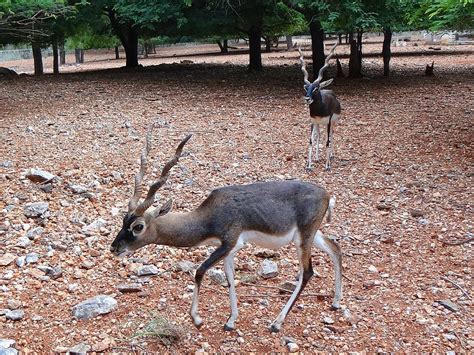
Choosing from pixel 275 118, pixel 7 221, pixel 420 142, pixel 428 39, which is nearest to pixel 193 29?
pixel 275 118

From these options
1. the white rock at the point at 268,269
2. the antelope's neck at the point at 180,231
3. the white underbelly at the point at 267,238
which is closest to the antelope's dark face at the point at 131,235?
the antelope's neck at the point at 180,231

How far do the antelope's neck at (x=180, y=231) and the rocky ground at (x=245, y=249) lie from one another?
0.64m

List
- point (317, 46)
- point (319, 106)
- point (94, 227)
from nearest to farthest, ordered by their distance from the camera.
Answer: point (94, 227)
point (319, 106)
point (317, 46)

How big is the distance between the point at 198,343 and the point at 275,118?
8.19m

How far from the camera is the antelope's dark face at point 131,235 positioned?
157 inches

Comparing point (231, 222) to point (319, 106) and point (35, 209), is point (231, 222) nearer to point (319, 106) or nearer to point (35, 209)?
point (35, 209)

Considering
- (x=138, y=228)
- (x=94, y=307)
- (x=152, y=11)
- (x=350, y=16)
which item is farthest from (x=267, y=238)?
(x=152, y=11)

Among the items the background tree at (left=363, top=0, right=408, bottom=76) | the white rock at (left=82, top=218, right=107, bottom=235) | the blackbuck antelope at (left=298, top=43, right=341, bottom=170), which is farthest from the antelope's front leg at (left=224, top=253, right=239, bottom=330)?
the background tree at (left=363, top=0, right=408, bottom=76)

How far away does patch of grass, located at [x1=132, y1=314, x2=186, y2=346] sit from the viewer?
4.15 meters

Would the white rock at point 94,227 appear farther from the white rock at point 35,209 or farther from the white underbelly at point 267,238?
the white underbelly at point 267,238

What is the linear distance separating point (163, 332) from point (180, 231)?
29.6 inches

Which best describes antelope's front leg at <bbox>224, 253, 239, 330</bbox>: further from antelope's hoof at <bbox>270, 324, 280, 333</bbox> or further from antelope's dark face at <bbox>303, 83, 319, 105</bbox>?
antelope's dark face at <bbox>303, 83, 319, 105</bbox>

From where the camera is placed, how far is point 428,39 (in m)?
41.1

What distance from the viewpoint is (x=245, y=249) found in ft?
19.6
